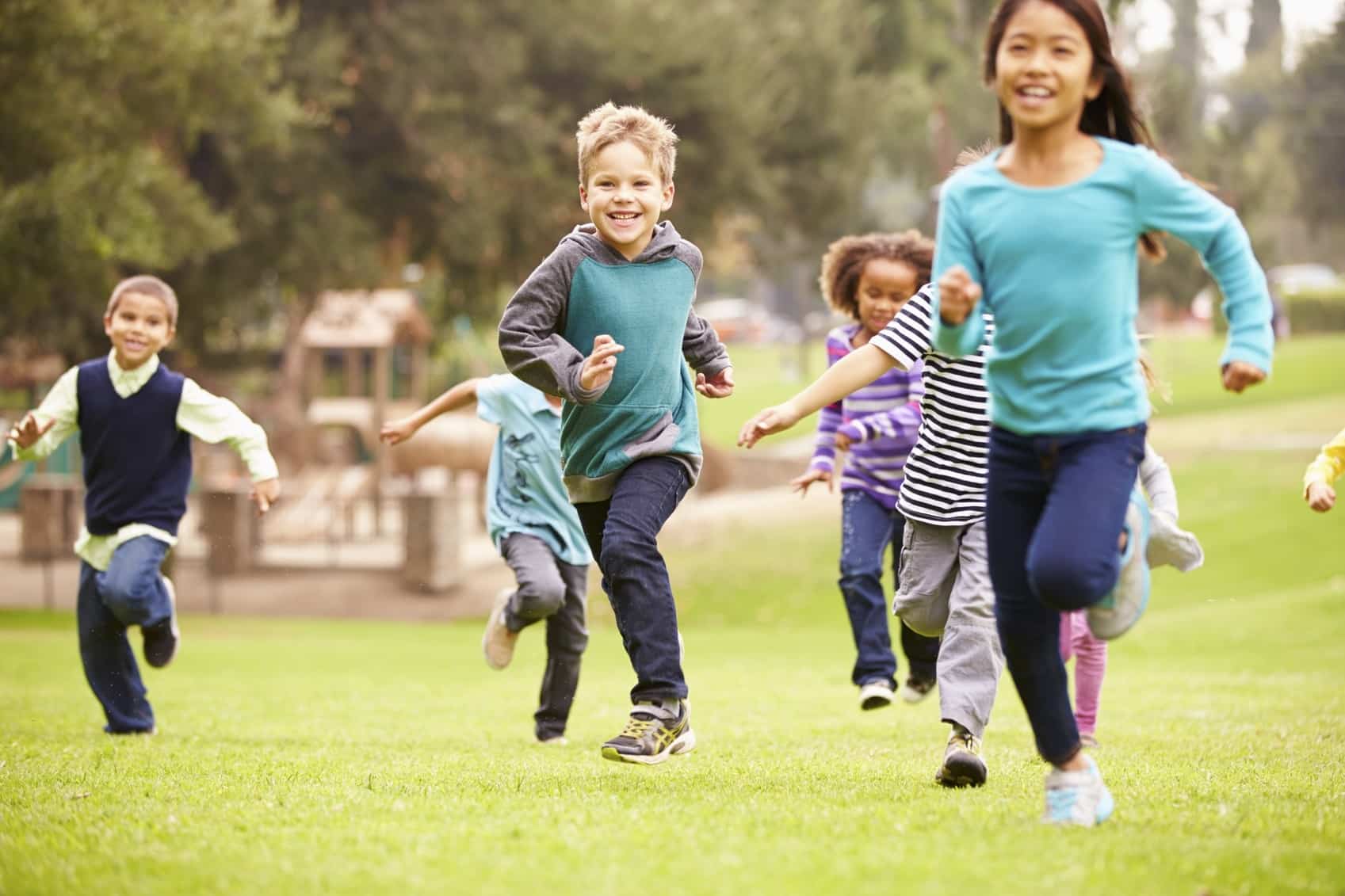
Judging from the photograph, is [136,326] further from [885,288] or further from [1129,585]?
[1129,585]

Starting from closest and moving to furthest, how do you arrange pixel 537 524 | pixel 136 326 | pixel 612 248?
pixel 612 248 → pixel 136 326 → pixel 537 524

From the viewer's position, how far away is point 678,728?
5438mm

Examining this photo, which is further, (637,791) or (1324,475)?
(1324,475)

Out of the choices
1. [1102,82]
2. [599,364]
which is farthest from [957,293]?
[599,364]

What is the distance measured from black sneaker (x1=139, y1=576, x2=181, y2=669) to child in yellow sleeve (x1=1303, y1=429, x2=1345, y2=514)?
16.5ft

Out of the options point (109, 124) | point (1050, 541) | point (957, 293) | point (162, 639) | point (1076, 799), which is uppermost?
point (109, 124)

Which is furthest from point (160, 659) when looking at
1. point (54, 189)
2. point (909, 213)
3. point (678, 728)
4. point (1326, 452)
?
point (909, 213)

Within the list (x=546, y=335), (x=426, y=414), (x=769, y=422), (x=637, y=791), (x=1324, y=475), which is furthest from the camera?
(x=426, y=414)

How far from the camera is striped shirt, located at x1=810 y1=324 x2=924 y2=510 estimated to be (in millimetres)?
7812

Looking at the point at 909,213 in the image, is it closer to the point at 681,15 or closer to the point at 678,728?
the point at 681,15

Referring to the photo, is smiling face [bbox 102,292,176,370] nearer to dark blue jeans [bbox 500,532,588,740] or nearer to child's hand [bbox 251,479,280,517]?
child's hand [bbox 251,479,280,517]

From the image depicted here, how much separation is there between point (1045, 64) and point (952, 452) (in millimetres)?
1761

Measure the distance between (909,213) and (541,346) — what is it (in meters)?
61.7

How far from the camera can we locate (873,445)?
7.96 m
